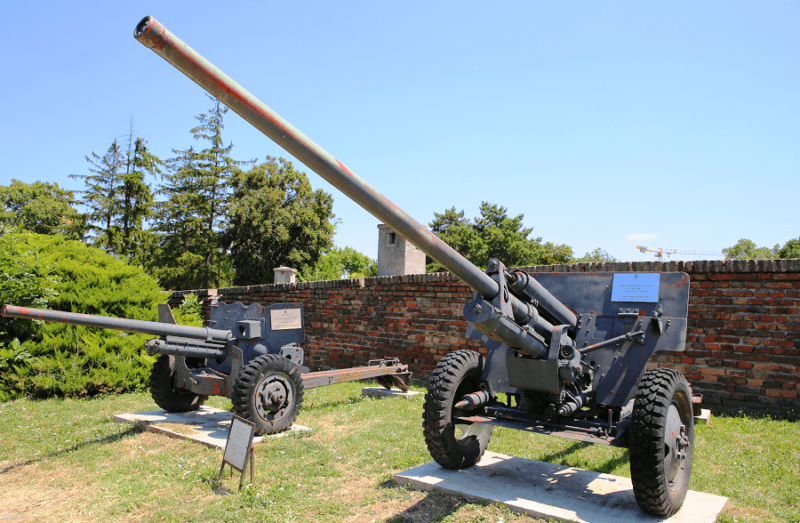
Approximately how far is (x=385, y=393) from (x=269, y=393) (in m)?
2.56

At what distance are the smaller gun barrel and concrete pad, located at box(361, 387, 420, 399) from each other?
2474 millimetres

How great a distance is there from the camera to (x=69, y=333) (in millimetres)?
8742

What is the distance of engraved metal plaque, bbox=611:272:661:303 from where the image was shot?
14.0ft

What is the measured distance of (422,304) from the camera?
9.12 meters

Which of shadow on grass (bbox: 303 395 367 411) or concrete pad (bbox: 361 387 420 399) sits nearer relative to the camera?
shadow on grass (bbox: 303 395 367 411)

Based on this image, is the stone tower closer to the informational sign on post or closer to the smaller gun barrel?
the smaller gun barrel

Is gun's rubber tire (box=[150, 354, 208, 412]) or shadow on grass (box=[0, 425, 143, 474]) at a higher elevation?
gun's rubber tire (box=[150, 354, 208, 412])

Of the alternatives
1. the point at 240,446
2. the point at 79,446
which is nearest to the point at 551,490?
the point at 240,446

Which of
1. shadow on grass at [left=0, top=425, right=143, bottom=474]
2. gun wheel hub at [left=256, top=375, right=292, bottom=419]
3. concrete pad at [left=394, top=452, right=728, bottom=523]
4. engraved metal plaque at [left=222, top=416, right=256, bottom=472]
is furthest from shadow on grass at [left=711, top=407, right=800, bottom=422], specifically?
shadow on grass at [left=0, top=425, right=143, bottom=474]

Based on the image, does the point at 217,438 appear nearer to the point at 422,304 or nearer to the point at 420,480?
the point at 420,480

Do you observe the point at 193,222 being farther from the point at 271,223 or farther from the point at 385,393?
the point at 385,393

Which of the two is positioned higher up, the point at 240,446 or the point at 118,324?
the point at 118,324

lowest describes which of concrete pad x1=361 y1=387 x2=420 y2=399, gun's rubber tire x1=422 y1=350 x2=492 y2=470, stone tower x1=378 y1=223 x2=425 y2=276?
concrete pad x1=361 y1=387 x2=420 y2=399

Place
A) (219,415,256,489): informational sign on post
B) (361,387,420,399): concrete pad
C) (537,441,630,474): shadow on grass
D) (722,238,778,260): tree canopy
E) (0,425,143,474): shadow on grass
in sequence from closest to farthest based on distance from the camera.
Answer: (219,415,256,489): informational sign on post < (537,441,630,474): shadow on grass < (0,425,143,474): shadow on grass < (361,387,420,399): concrete pad < (722,238,778,260): tree canopy
